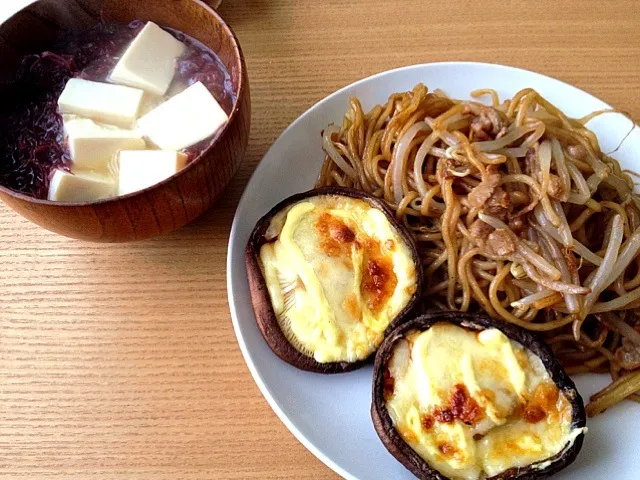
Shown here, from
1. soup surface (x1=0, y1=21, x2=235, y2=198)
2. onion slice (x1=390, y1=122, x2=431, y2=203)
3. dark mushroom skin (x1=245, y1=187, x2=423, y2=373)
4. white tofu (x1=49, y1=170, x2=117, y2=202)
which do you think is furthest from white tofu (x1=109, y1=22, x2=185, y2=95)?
onion slice (x1=390, y1=122, x2=431, y2=203)

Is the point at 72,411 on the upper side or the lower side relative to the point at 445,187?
lower

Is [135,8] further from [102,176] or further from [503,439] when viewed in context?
[503,439]

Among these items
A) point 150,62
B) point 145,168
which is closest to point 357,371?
point 145,168

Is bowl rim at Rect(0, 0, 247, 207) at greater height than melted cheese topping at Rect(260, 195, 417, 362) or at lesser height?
greater

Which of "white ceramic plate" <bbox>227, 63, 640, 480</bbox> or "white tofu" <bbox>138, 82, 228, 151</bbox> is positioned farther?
"white tofu" <bbox>138, 82, 228, 151</bbox>

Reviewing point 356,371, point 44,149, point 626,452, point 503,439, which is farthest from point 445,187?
point 44,149

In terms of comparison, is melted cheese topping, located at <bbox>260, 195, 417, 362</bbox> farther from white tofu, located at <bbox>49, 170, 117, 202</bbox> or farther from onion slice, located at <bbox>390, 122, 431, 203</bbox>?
white tofu, located at <bbox>49, 170, 117, 202</bbox>

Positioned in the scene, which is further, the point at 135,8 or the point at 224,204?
the point at 224,204

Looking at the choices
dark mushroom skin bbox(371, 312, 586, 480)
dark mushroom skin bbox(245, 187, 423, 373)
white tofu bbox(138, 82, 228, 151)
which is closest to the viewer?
dark mushroom skin bbox(371, 312, 586, 480)
